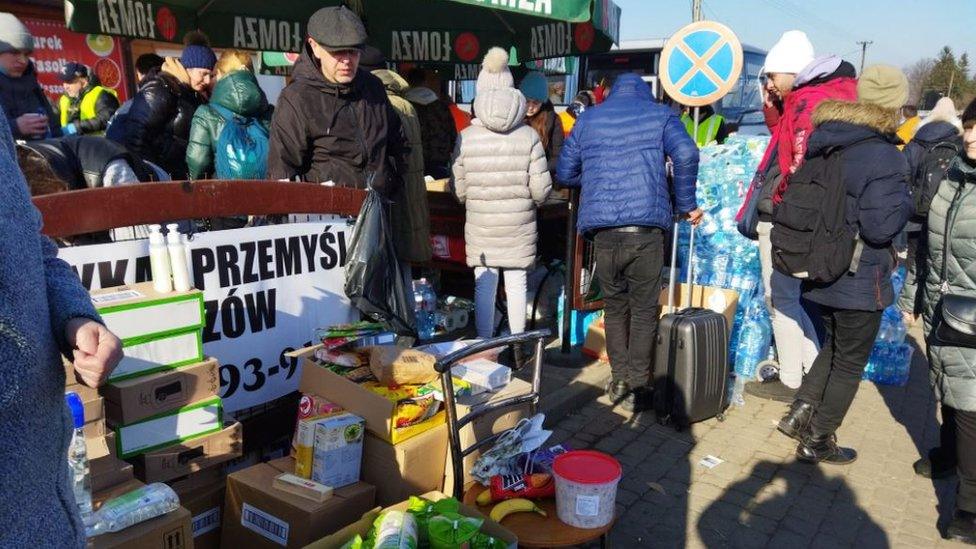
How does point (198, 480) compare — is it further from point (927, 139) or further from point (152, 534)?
point (927, 139)

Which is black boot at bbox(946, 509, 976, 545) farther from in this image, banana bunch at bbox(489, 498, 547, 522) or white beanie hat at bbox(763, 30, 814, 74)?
white beanie hat at bbox(763, 30, 814, 74)

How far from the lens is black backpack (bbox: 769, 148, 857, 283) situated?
148 inches

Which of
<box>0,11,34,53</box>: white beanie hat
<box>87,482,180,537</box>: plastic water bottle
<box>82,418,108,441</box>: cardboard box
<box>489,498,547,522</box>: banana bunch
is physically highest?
<box>0,11,34,53</box>: white beanie hat

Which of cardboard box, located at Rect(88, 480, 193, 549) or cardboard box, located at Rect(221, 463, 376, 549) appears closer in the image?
cardboard box, located at Rect(88, 480, 193, 549)

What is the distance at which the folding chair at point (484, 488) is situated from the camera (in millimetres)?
2523

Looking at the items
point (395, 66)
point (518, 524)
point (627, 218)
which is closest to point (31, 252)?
point (518, 524)

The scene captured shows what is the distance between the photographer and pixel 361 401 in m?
2.77

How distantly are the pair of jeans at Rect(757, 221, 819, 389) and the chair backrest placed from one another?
2557 millimetres

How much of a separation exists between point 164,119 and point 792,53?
4471mm

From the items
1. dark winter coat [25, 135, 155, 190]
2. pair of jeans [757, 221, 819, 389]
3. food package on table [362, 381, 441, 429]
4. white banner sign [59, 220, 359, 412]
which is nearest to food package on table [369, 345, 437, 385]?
food package on table [362, 381, 441, 429]

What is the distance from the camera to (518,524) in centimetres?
262

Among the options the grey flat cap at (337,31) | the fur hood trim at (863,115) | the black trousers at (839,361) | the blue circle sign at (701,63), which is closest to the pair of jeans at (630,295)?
the black trousers at (839,361)

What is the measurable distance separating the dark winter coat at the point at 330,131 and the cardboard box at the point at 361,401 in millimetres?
1300

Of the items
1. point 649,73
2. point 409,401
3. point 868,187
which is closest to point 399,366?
point 409,401
